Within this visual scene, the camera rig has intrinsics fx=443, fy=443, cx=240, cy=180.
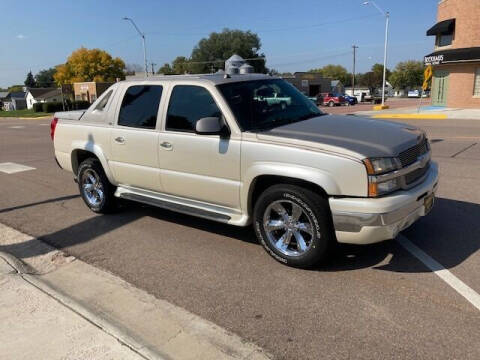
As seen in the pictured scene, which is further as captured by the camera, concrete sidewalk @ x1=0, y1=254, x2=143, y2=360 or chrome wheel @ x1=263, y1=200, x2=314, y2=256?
chrome wheel @ x1=263, y1=200, x2=314, y2=256

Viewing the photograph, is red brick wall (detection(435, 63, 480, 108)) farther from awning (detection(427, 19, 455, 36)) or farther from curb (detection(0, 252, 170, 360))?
curb (detection(0, 252, 170, 360))

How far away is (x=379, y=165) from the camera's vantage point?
148 inches

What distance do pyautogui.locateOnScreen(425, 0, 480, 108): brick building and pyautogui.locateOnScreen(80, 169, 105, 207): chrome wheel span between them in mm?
28885

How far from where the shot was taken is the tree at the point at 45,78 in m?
175

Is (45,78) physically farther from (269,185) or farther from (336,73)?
(269,185)

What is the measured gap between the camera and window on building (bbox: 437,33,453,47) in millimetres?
31109

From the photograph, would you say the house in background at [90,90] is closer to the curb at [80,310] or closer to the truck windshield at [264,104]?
the truck windshield at [264,104]

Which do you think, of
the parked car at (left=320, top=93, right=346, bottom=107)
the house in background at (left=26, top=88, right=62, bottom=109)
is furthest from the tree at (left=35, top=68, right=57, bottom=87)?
the parked car at (left=320, top=93, right=346, bottom=107)

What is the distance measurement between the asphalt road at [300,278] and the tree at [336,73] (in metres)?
141

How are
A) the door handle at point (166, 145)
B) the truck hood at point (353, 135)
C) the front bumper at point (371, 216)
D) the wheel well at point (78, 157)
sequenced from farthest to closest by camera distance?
the wheel well at point (78, 157) < the door handle at point (166, 145) < the truck hood at point (353, 135) < the front bumper at point (371, 216)

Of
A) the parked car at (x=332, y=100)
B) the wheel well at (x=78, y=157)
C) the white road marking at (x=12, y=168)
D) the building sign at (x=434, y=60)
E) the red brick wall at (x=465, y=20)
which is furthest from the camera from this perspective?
the parked car at (x=332, y=100)

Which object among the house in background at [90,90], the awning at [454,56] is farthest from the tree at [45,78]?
the awning at [454,56]

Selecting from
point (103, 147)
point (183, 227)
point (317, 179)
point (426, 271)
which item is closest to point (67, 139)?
point (103, 147)

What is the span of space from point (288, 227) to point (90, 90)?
228 ft
